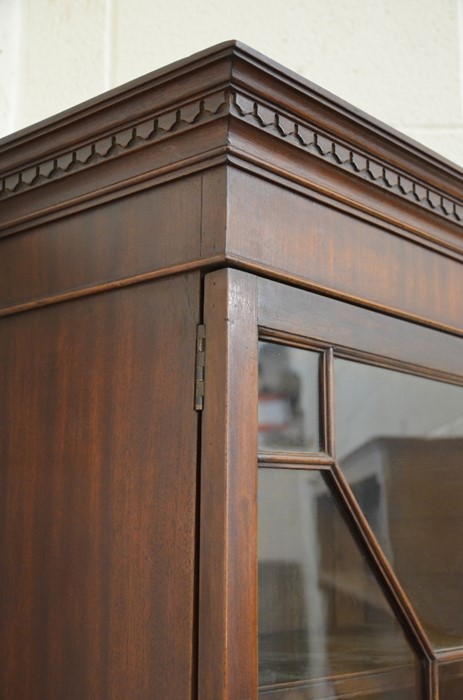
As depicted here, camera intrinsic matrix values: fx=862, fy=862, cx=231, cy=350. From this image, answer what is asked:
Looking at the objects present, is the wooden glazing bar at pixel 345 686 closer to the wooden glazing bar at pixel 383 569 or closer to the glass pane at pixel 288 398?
the wooden glazing bar at pixel 383 569

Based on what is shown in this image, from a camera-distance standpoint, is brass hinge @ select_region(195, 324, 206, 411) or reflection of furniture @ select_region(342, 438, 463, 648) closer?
brass hinge @ select_region(195, 324, 206, 411)

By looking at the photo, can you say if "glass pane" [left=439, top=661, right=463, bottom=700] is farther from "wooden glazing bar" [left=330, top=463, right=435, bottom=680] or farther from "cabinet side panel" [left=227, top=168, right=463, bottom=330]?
"cabinet side panel" [left=227, top=168, right=463, bottom=330]

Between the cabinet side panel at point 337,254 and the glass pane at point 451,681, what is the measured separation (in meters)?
0.30

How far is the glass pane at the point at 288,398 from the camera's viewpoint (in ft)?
2.00

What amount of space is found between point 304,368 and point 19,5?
0.86 m

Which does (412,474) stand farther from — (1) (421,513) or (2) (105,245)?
(2) (105,245)

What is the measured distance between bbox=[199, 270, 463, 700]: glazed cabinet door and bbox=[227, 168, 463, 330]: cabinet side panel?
2 cm

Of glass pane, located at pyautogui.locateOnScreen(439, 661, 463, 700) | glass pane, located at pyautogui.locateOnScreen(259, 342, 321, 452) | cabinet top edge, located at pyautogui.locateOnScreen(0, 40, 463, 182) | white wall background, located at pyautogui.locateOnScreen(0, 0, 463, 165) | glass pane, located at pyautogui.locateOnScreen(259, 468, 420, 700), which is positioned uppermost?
white wall background, located at pyautogui.locateOnScreen(0, 0, 463, 165)

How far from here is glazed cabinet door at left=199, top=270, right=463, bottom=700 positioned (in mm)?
565

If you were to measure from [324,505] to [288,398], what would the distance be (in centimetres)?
9

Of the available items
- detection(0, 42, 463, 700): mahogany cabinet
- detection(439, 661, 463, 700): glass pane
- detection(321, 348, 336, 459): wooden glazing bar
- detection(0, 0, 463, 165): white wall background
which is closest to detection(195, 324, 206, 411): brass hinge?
detection(0, 42, 463, 700): mahogany cabinet

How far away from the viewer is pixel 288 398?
0.63 m

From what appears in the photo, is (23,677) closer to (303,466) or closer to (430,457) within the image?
(303,466)

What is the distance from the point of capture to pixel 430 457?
2.50 ft
